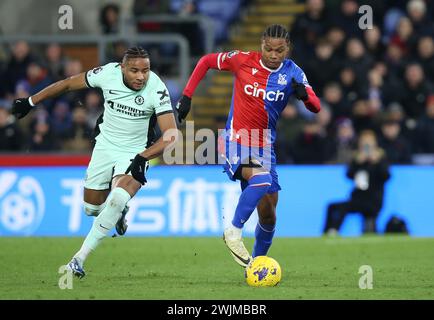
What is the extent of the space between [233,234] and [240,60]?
1.85 metres

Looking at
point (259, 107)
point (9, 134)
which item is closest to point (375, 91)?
point (9, 134)

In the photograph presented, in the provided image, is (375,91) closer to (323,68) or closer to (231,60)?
(323,68)

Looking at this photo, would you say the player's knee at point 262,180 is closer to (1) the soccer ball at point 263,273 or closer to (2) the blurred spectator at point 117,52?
(1) the soccer ball at point 263,273

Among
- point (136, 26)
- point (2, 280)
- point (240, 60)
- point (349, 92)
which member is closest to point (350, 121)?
point (349, 92)

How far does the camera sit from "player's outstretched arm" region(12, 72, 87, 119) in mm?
11352

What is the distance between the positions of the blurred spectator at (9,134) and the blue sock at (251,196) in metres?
8.91

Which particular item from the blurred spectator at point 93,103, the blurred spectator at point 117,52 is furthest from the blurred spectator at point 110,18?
the blurred spectator at point 93,103

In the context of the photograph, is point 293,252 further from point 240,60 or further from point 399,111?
point 399,111

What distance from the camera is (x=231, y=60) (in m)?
11.5

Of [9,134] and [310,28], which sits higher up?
[310,28]

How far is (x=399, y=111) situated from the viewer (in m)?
19.0

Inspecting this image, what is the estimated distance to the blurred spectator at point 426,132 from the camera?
61.8 feet

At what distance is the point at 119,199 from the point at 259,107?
1684 millimetres

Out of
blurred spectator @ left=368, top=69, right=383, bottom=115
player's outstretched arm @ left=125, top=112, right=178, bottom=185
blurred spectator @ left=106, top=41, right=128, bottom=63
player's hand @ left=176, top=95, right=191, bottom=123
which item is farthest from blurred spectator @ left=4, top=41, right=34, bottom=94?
player's outstretched arm @ left=125, top=112, right=178, bottom=185
